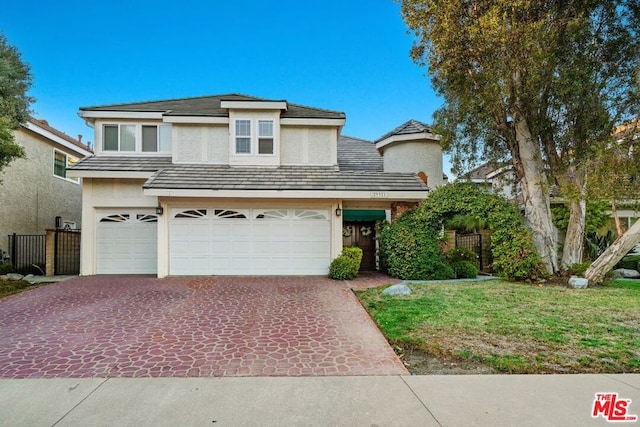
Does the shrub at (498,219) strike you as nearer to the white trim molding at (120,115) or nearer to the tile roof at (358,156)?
the tile roof at (358,156)

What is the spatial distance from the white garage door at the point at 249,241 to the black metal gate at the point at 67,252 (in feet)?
16.8

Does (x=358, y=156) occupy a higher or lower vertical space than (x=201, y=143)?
higher

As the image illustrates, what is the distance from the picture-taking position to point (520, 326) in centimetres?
Answer: 601

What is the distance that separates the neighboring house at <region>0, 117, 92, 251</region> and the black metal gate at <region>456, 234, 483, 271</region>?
17.9 meters

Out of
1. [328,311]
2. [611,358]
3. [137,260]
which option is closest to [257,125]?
[137,260]

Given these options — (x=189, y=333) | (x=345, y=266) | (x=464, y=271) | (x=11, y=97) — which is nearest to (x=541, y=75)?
(x=464, y=271)

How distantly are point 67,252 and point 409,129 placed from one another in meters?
15.2

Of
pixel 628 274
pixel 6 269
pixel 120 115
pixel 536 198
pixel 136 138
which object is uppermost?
pixel 120 115

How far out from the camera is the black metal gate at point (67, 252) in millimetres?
13281

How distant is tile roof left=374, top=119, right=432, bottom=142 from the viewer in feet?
49.2

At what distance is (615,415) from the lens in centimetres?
325

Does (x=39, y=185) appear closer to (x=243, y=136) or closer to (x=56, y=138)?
(x=56, y=138)

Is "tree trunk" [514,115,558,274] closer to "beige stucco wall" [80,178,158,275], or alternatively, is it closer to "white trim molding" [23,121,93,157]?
"beige stucco wall" [80,178,158,275]

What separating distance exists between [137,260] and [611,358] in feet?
44.4
